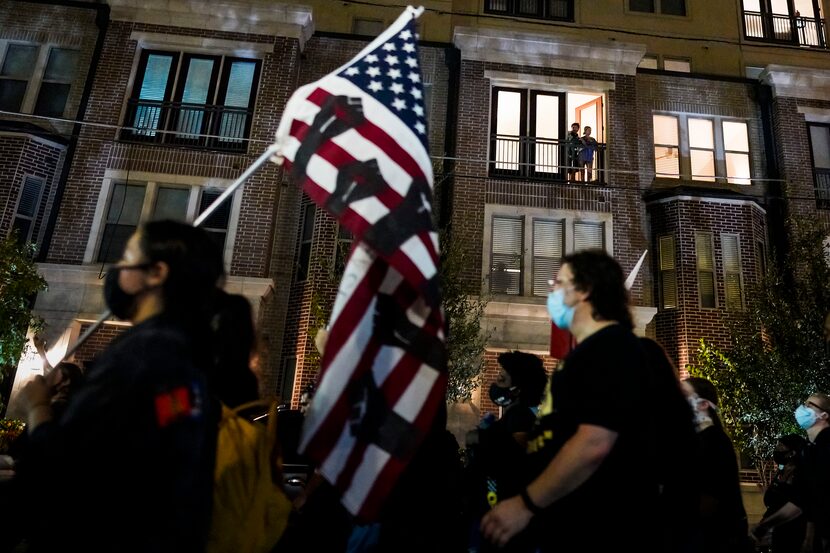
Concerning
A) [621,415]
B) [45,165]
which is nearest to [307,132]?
[621,415]

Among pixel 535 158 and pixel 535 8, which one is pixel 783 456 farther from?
pixel 535 8

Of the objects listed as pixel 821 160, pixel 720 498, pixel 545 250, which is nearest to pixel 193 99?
pixel 545 250

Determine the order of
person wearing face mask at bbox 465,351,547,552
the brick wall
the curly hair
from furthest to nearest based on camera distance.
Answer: the brick wall → person wearing face mask at bbox 465,351,547,552 → the curly hair

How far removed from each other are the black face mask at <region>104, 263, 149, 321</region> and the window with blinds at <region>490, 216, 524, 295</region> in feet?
42.2

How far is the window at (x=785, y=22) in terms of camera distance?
19.1m

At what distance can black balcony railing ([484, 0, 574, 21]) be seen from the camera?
61.0 feet

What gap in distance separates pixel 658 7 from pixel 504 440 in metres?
19.8

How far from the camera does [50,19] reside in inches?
644

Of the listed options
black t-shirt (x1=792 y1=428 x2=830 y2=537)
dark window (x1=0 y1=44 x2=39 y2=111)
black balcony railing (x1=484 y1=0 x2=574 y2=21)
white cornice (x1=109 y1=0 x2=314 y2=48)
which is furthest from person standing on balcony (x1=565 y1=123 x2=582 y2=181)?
dark window (x1=0 y1=44 x2=39 y2=111)

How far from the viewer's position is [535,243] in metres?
15.2

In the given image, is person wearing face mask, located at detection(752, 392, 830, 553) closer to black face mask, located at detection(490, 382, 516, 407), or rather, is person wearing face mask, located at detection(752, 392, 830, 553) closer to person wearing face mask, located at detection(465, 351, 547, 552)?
person wearing face mask, located at detection(465, 351, 547, 552)

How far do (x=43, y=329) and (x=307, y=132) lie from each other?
38.3 feet

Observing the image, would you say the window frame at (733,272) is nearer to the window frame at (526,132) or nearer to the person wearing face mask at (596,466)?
the window frame at (526,132)

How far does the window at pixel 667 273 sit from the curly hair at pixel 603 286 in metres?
13.4
